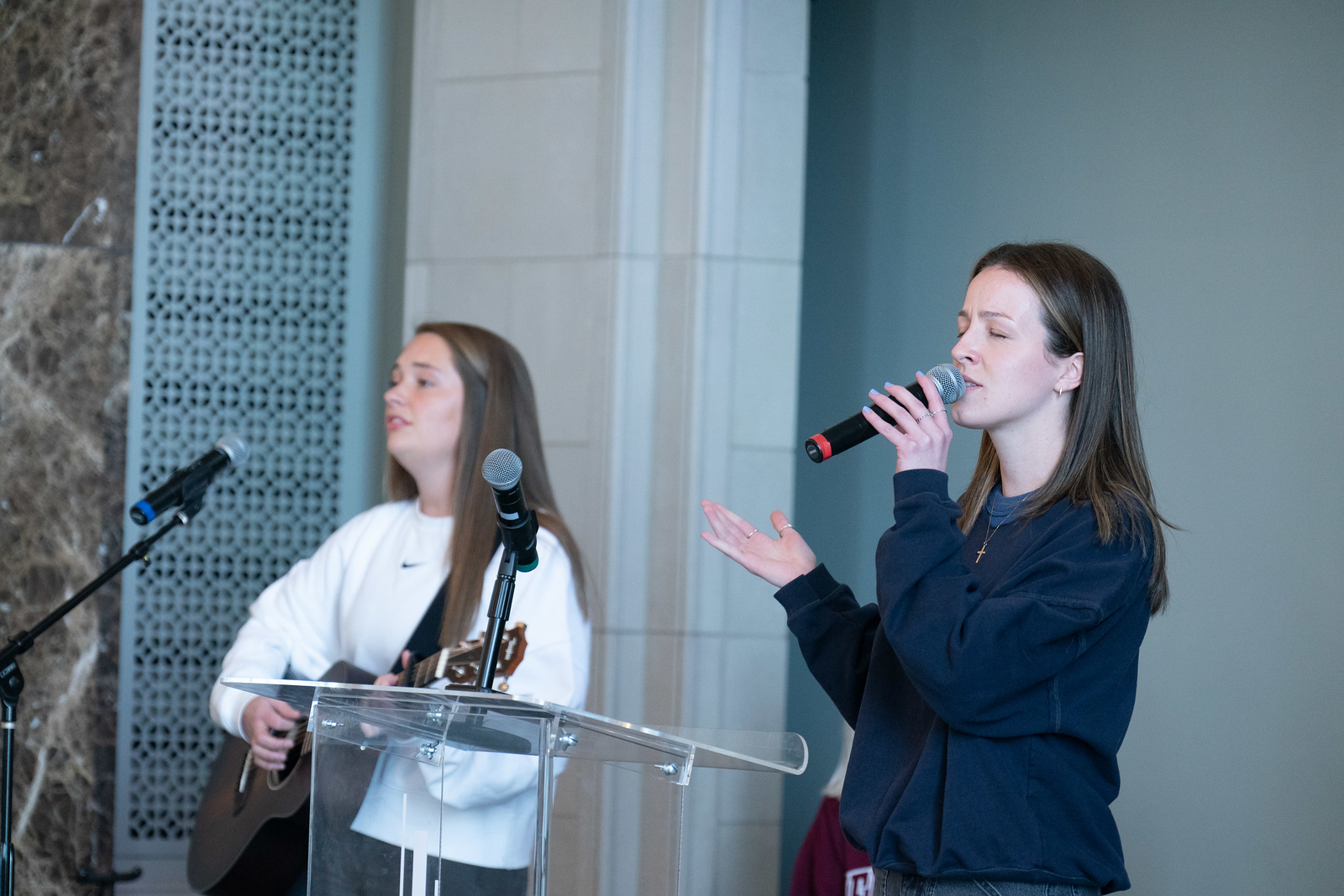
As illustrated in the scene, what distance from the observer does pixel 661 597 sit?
344 cm

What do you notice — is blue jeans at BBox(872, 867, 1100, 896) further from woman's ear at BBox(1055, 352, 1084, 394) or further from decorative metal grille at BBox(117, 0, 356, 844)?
decorative metal grille at BBox(117, 0, 356, 844)

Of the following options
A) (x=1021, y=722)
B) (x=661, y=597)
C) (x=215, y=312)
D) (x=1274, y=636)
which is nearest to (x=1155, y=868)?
(x=1274, y=636)

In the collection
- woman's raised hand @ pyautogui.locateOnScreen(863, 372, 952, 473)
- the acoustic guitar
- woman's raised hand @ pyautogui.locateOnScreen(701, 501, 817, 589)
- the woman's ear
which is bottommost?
the acoustic guitar

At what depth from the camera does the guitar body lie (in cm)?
240

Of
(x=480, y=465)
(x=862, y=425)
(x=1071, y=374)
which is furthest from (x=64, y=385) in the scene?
(x=1071, y=374)

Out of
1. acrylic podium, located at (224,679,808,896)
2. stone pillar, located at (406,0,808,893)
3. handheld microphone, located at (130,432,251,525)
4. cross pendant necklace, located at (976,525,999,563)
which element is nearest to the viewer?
acrylic podium, located at (224,679,808,896)

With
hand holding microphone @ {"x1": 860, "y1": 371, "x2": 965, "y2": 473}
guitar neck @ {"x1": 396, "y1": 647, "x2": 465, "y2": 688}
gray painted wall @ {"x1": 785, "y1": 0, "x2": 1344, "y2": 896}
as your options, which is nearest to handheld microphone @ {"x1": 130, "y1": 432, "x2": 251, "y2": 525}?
guitar neck @ {"x1": 396, "y1": 647, "x2": 465, "y2": 688}

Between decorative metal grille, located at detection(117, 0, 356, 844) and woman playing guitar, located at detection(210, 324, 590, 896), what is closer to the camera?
Result: woman playing guitar, located at detection(210, 324, 590, 896)

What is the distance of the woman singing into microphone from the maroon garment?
0.95m

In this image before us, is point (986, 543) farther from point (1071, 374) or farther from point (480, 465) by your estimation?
point (480, 465)

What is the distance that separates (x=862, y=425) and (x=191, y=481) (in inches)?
55.5

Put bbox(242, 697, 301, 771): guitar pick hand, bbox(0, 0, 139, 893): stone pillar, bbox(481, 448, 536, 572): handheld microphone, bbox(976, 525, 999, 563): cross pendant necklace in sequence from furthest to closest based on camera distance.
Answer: bbox(0, 0, 139, 893): stone pillar → bbox(242, 697, 301, 771): guitar pick hand → bbox(976, 525, 999, 563): cross pendant necklace → bbox(481, 448, 536, 572): handheld microphone

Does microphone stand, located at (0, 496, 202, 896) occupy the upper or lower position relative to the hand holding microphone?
lower

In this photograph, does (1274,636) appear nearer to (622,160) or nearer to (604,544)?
(604,544)
